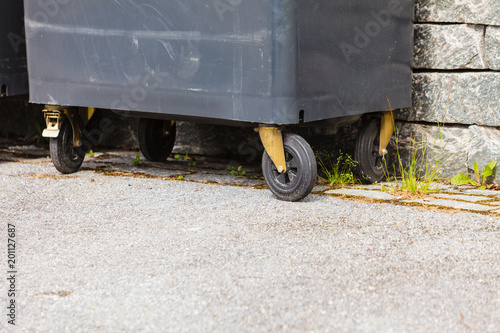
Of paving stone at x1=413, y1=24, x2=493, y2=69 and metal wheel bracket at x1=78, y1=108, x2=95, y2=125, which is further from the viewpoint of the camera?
metal wheel bracket at x1=78, y1=108, x2=95, y2=125

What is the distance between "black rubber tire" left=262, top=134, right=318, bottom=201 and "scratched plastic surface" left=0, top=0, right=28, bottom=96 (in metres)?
1.94

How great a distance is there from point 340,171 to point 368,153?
305 mm

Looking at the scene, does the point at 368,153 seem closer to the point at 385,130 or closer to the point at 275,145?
the point at 385,130

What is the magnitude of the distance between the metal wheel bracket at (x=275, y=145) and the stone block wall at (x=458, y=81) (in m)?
1.11

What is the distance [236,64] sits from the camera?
10.4ft

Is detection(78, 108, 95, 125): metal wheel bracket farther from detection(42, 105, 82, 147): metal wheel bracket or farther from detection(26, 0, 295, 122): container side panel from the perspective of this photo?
detection(26, 0, 295, 122): container side panel

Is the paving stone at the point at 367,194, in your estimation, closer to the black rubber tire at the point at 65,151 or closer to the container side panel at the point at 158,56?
the container side panel at the point at 158,56

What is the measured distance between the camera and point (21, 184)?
3730 mm

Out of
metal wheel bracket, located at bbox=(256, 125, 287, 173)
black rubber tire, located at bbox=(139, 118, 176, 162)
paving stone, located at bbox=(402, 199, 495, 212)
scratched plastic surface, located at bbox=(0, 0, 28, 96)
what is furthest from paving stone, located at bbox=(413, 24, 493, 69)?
scratched plastic surface, located at bbox=(0, 0, 28, 96)

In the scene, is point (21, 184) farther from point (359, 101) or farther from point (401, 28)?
point (401, 28)

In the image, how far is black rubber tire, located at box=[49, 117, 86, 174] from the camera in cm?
392

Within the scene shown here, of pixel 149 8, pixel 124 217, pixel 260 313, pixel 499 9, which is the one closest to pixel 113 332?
pixel 260 313

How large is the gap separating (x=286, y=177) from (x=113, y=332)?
1647 mm

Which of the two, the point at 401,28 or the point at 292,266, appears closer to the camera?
the point at 292,266
